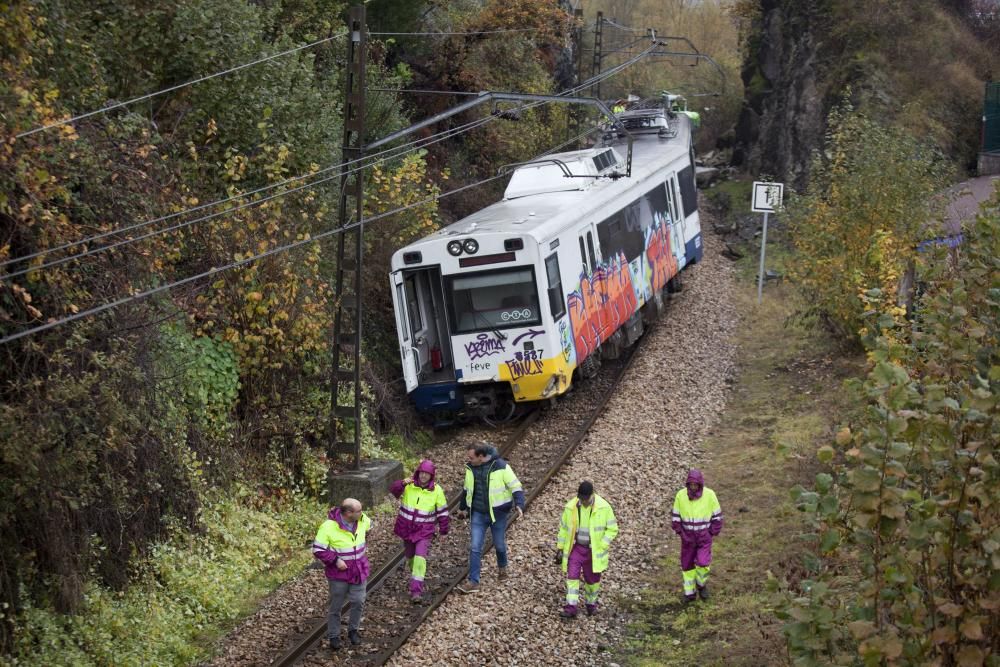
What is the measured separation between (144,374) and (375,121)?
12389 millimetres

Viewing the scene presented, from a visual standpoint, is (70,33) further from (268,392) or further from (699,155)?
(699,155)

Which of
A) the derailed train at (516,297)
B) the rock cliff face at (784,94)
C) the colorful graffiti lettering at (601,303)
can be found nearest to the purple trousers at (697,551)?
the derailed train at (516,297)

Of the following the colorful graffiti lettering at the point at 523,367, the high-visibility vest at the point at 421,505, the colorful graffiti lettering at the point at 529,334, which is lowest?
the colorful graffiti lettering at the point at 523,367

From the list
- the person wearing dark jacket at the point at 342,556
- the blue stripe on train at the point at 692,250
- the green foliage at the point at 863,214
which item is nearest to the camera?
the person wearing dark jacket at the point at 342,556

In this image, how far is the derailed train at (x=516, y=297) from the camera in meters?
15.8

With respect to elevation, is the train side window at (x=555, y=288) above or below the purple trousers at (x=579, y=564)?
above

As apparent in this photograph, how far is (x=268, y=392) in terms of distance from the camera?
14.9 meters

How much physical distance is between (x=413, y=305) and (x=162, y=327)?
458 cm

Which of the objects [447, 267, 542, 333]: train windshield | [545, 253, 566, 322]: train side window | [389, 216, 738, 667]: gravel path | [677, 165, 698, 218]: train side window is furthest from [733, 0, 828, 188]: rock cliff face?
[447, 267, 542, 333]: train windshield

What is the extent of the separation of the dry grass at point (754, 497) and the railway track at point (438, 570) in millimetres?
2004

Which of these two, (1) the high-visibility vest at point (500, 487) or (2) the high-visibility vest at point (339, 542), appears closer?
(2) the high-visibility vest at point (339, 542)

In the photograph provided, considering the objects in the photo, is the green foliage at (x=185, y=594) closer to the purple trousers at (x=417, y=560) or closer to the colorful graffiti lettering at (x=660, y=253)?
the purple trousers at (x=417, y=560)

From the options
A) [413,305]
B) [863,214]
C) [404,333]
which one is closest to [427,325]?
[413,305]

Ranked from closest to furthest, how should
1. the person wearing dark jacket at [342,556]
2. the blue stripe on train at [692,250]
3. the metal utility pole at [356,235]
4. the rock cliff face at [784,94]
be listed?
the person wearing dark jacket at [342,556]
the metal utility pole at [356,235]
the blue stripe on train at [692,250]
the rock cliff face at [784,94]
